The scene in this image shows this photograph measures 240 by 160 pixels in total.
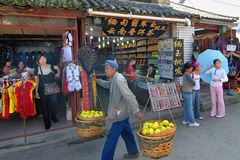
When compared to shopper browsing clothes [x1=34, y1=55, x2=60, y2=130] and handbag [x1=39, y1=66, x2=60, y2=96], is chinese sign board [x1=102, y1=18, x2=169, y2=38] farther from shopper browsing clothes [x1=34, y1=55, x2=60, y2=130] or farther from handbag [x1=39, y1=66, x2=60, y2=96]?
handbag [x1=39, y1=66, x2=60, y2=96]

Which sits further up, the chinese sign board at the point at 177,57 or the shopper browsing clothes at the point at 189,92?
the chinese sign board at the point at 177,57

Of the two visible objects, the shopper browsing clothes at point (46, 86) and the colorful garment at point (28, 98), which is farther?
the shopper browsing clothes at point (46, 86)

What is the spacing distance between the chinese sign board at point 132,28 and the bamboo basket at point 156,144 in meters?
4.54

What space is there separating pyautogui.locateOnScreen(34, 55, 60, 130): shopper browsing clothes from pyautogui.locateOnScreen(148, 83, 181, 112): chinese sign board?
301 cm

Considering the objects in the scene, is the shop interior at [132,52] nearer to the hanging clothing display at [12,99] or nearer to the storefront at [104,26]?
the storefront at [104,26]

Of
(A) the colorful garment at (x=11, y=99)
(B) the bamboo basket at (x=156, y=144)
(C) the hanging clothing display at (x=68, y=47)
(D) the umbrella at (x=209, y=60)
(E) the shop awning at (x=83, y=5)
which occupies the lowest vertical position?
(B) the bamboo basket at (x=156, y=144)

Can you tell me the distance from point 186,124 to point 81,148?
330 cm

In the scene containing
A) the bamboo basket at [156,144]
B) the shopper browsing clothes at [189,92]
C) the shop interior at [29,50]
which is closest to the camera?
the bamboo basket at [156,144]

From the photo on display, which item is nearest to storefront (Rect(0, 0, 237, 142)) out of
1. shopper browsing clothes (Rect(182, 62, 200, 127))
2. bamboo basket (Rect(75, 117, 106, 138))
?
shopper browsing clothes (Rect(182, 62, 200, 127))

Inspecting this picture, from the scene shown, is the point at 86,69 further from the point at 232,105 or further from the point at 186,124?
the point at 232,105

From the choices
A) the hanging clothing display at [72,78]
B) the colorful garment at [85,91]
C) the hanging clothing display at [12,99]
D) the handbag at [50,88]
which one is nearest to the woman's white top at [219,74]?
the colorful garment at [85,91]

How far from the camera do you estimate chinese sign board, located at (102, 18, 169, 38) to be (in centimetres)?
738

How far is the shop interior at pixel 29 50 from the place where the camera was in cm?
654

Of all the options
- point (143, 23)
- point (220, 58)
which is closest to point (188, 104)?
point (220, 58)
